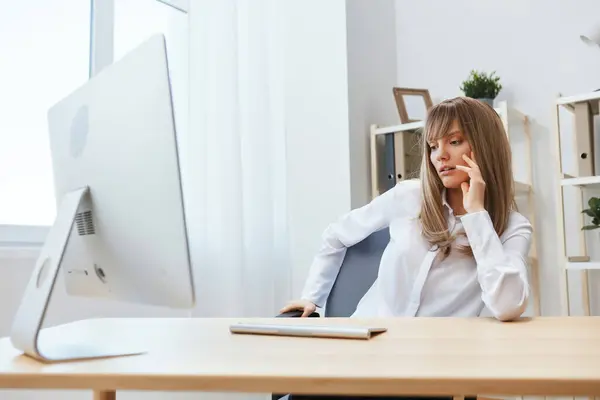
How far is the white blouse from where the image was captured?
49.3 inches

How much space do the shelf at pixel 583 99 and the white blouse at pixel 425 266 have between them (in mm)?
914

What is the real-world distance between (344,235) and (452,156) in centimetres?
38

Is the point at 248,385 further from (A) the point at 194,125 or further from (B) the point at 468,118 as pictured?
(A) the point at 194,125

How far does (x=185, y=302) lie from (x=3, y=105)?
1.48 meters

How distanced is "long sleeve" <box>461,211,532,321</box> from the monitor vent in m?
0.75

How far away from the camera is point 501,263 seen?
49.7 inches

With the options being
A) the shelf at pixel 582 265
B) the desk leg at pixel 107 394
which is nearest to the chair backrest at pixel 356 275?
the desk leg at pixel 107 394

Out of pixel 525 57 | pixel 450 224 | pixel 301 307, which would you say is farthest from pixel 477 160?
pixel 525 57

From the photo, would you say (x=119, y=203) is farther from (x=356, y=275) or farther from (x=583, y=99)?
(x=583, y=99)

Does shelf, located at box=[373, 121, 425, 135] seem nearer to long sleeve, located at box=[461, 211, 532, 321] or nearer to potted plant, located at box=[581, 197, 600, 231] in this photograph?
potted plant, located at box=[581, 197, 600, 231]

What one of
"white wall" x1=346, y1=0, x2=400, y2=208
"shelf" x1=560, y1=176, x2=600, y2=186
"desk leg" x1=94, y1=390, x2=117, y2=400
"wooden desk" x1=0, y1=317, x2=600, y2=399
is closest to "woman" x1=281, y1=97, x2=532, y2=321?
"wooden desk" x1=0, y1=317, x2=600, y2=399

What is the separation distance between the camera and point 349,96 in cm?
262

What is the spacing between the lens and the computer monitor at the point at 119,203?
2.38 ft

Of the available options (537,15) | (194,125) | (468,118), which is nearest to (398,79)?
(537,15)
